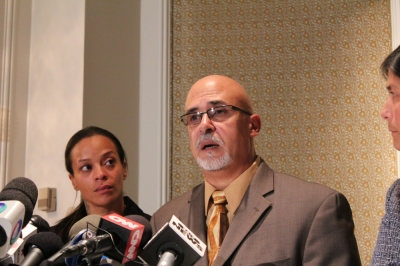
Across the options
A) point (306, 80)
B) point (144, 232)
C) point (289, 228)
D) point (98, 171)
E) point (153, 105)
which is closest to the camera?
point (144, 232)

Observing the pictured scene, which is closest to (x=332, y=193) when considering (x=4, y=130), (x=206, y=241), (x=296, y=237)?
(x=296, y=237)

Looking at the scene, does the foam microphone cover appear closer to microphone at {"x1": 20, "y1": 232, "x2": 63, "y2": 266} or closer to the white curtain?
microphone at {"x1": 20, "y1": 232, "x2": 63, "y2": 266}

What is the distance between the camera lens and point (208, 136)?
2.67m

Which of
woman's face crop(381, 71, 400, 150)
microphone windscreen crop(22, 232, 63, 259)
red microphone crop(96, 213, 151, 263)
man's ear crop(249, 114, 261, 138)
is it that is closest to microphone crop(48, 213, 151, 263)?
red microphone crop(96, 213, 151, 263)

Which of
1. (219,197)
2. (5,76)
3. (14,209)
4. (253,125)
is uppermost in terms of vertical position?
(5,76)

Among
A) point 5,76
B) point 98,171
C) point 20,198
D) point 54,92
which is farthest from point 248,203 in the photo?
point 5,76

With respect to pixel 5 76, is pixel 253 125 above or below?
below

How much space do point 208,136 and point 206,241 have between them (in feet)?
1.46

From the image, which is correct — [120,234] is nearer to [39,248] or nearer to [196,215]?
[39,248]

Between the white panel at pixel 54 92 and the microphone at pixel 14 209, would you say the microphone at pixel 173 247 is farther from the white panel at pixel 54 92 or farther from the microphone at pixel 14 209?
the white panel at pixel 54 92

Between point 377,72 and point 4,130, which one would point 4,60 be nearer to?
point 4,130

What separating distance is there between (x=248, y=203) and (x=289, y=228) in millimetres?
208

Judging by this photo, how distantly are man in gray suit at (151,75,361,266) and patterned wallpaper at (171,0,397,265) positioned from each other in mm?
1471

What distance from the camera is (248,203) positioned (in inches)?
98.3
